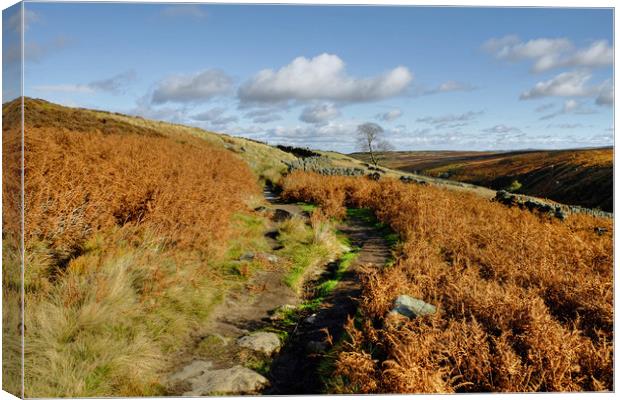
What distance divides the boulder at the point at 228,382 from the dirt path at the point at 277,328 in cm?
9

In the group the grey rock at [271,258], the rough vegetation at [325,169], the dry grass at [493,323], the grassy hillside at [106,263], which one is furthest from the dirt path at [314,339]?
the rough vegetation at [325,169]

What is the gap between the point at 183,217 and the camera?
24.6ft

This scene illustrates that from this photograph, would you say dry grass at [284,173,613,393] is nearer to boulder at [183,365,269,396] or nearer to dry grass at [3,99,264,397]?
boulder at [183,365,269,396]

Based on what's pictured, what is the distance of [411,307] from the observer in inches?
215

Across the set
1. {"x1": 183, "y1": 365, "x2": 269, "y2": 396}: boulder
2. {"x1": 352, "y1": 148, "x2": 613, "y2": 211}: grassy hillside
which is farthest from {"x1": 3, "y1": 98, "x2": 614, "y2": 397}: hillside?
{"x1": 352, "y1": 148, "x2": 613, "y2": 211}: grassy hillside

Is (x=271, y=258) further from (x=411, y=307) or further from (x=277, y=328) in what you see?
(x=411, y=307)

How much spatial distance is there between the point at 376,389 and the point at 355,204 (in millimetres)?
13063

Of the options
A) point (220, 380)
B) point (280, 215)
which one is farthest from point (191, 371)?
point (280, 215)

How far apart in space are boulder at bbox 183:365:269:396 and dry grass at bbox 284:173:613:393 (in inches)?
32.2

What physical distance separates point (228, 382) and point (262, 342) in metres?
0.95

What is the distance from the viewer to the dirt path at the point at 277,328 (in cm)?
487

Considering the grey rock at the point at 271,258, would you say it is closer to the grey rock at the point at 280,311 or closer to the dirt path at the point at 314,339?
the dirt path at the point at 314,339

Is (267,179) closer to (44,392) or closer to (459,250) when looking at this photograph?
(459,250)

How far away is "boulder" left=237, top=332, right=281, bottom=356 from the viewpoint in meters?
5.25
